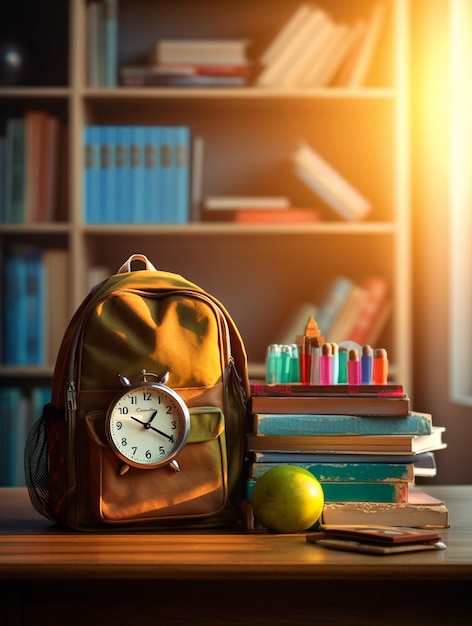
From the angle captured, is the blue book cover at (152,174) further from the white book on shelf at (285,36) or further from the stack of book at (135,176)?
the white book on shelf at (285,36)

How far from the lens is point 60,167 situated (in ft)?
9.01

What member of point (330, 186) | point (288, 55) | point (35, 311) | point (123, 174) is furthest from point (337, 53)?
point (35, 311)

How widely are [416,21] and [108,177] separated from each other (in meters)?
1.13

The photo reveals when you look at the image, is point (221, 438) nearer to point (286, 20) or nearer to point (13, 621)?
point (13, 621)

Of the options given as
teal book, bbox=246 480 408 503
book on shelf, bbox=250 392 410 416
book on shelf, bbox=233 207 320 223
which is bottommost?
teal book, bbox=246 480 408 503

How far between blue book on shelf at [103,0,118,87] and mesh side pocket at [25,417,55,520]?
5.93ft

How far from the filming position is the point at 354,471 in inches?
43.2

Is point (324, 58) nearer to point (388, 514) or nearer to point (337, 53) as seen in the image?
point (337, 53)

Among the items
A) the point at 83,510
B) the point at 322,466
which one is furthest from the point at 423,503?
the point at 83,510

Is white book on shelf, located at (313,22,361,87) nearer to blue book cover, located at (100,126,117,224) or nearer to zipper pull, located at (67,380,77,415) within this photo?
blue book cover, located at (100,126,117,224)

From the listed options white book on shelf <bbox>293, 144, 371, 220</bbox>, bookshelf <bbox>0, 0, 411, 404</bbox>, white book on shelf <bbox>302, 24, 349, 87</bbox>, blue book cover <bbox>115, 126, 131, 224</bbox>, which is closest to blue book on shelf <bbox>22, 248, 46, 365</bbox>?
bookshelf <bbox>0, 0, 411, 404</bbox>

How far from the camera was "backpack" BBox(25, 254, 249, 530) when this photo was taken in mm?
1057

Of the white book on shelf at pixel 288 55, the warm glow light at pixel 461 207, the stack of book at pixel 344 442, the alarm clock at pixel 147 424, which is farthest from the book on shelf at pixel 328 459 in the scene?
the white book on shelf at pixel 288 55

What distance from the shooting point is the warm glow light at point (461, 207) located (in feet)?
8.45
